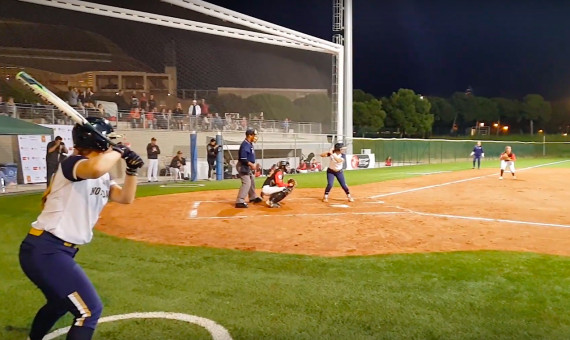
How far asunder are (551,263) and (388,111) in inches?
2939

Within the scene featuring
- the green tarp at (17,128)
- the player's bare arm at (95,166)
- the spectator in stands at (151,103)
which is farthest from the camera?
the spectator in stands at (151,103)

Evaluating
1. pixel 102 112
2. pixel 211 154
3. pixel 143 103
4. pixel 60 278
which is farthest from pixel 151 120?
pixel 60 278

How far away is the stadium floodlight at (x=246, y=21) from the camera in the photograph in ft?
84.7

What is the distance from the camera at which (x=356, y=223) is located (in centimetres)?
977

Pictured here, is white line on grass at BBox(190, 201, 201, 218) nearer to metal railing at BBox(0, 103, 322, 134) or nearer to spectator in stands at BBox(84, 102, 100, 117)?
metal railing at BBox(0, 103, 322, 134)

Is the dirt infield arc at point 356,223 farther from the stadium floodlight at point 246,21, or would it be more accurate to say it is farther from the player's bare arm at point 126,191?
the stadium floodlight at point 246,21

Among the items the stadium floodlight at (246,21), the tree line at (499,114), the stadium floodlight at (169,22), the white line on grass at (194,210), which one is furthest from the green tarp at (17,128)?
the tree line at (499,114)

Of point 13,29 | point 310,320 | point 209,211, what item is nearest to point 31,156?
point 13,29

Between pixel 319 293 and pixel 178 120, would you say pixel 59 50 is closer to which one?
pixel 178 120

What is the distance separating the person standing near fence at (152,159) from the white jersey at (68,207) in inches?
678

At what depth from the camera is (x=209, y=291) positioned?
17.3 ft

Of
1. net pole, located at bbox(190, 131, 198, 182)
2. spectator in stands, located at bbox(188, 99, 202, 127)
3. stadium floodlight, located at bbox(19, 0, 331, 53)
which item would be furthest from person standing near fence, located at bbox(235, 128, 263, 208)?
spectator in stands, located at bbox(188, 99, 202, 127)

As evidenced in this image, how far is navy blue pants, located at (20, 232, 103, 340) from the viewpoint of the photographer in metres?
3.07

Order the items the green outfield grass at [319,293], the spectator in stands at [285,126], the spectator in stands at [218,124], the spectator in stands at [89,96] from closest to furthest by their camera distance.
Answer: the green outfield grass at [319,293] → the spectator in stands at [89,96] → the spectator in stands at [218,124] → the spectator in stands at [285,126]
